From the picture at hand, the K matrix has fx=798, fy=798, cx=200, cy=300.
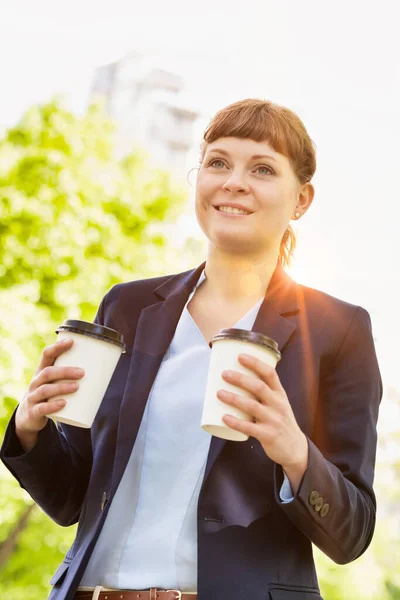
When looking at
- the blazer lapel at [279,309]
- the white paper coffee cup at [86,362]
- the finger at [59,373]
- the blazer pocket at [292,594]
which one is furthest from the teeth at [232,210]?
the blazer pocket at [292,594]

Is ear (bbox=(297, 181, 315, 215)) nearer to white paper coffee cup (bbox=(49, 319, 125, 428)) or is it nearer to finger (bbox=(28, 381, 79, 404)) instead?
white paper coffee cup (bbox=(49, 319, 125, 428))

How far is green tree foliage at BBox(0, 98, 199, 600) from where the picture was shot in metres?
10.9

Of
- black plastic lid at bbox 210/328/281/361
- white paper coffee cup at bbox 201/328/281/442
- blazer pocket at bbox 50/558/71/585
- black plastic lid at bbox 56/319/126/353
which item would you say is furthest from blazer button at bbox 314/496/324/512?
blazer pocket at bbox 50/558/71/585

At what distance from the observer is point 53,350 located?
1.94 m

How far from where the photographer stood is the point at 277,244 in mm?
2539

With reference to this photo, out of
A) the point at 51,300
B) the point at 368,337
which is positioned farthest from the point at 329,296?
the point at 51,300

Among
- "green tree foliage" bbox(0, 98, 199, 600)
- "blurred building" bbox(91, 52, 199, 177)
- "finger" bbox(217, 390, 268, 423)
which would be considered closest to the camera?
"finger" bbox(217, 390, 268, 423)

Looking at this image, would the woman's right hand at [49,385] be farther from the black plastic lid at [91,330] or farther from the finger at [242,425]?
the finger at [242,425]

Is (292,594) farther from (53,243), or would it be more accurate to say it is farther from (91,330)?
(53,243)

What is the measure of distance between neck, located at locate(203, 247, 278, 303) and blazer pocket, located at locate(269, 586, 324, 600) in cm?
91

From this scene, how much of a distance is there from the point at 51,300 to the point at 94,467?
30.6 feet

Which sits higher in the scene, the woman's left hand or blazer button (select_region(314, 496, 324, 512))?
the woman's left hand

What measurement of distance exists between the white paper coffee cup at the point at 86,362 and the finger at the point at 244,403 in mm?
358

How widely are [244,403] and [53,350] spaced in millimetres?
517
